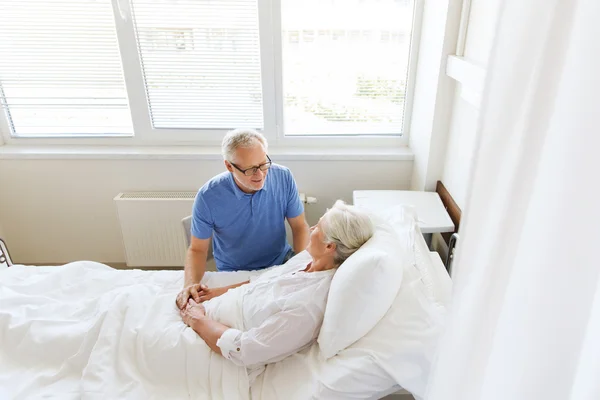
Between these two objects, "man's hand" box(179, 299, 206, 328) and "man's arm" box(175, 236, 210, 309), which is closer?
"man's hand" box(179, 299, 206, 328)

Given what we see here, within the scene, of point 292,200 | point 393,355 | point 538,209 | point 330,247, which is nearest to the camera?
point 538,209

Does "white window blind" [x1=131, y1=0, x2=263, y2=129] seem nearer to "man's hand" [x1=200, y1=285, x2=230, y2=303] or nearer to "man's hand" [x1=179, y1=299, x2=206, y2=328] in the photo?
"man's hand" [x1=200, y1=285, x2=230, y2=303]

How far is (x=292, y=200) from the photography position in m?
1.83

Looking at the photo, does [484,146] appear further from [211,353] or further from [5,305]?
[5,305]

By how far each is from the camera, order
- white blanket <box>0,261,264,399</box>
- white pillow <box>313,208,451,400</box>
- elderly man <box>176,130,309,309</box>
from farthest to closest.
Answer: elderly man <box>176,130,309,309</box> → white blanket <box>0,261,264,399</box> → white pillow <box>313,208,451,400</box>

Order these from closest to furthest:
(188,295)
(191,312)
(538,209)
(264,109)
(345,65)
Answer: (538,209) < (191,312) < (188,295) < (345,65) < (264,109)

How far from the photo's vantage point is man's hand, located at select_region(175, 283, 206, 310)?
152cm

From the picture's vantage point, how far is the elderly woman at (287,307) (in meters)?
1.26

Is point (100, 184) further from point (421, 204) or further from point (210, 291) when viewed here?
point (421, 204)

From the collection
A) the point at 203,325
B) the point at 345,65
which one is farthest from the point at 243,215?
the point at 345,65

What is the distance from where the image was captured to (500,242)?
1.92ft

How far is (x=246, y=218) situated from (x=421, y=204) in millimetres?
811

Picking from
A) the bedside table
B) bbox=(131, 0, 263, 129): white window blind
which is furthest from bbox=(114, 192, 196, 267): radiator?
the bedside table

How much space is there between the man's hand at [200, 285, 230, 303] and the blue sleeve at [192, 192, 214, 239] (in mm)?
237
